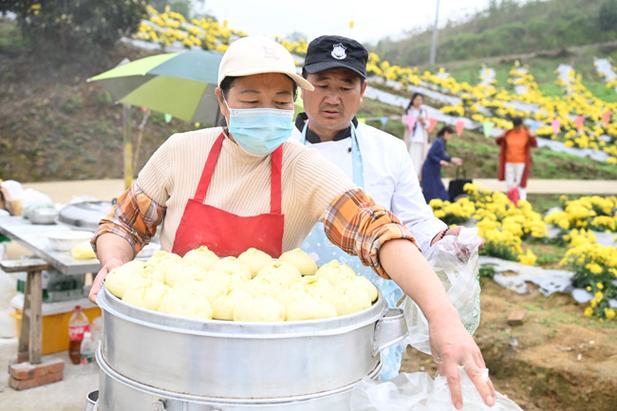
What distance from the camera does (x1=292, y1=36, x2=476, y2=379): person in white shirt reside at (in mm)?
2561

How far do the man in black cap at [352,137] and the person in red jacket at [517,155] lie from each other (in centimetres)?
882

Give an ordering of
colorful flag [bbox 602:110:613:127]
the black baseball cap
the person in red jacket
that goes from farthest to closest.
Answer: colorful flag [bbox 602:110:613:127] → the person in red jacket → the black baseball cap

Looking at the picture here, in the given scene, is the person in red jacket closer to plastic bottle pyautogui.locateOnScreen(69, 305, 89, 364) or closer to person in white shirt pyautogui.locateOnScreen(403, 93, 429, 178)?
person in white shirt pyautogui.locateOnScreen(403, 93, 429, 178)

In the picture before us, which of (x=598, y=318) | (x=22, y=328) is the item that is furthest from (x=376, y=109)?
(x=22, y=328)

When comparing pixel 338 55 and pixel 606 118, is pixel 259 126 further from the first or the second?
pixel 606 118

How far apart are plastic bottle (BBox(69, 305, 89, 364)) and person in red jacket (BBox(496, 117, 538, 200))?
8.08 m

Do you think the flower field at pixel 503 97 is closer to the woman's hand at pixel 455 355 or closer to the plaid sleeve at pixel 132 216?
the plaid sleeve at pixel 132 216

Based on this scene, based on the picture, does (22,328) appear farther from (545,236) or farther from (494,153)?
(494,153)

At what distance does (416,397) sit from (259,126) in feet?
2.59

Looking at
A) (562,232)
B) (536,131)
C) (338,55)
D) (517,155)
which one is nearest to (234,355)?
(338,55)

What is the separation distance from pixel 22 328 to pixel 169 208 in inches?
122

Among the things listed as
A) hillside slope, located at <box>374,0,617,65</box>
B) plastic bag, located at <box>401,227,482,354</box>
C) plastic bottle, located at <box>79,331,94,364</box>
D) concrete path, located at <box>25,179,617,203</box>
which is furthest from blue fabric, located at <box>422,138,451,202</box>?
hillside slope, located at <box>374,0,617,65</box>

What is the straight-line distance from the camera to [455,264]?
2.03 m

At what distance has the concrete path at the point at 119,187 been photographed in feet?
36.6
